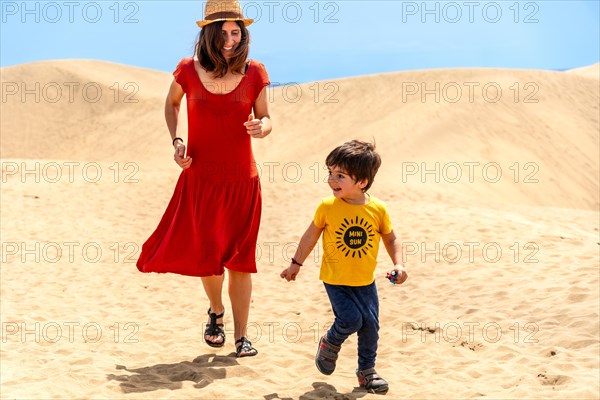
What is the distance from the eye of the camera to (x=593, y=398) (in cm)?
446

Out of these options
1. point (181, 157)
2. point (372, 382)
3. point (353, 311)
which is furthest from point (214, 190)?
point (372, 382)

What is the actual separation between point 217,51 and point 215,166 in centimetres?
80

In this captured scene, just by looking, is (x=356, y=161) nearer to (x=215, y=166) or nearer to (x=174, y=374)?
(x=215, y=166)

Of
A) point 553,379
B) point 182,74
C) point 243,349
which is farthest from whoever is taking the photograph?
point 243,349

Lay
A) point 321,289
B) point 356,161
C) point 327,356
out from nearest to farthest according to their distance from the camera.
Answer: point 356,161
point 327,356
point 321,289

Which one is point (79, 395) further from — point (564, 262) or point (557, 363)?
point (564, 262)

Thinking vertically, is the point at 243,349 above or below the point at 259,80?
below

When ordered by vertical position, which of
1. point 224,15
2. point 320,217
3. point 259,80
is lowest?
point 320,217

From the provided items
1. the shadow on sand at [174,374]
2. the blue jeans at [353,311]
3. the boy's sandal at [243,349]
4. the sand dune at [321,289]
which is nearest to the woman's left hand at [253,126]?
the sand dune at [321,289]

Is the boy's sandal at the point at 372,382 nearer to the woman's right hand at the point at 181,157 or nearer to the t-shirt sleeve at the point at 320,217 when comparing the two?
the t-shirt sleeve at the point at 320,217

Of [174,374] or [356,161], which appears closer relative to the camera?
[356,161]

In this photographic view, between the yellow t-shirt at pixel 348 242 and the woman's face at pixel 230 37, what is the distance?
1308mm

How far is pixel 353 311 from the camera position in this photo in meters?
4.14

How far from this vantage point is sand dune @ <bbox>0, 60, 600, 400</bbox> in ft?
16.1
